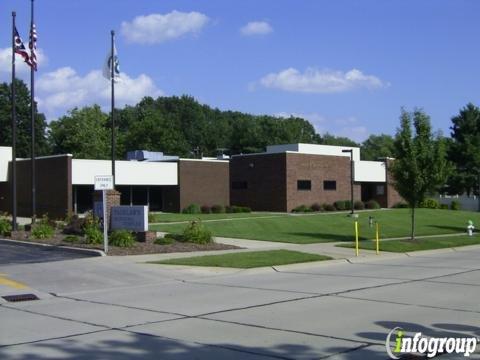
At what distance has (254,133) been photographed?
366 feet

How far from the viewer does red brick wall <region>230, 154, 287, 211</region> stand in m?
51.2

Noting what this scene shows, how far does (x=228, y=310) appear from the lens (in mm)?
10906

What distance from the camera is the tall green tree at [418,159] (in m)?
25.7

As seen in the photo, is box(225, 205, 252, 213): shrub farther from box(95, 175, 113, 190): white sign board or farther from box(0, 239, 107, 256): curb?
box(95, 175, 113, 190): white sign board

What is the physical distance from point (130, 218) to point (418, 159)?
37.2 feet

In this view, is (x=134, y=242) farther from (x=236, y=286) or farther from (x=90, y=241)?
(x=236, y=286)

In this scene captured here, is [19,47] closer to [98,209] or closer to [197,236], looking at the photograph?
[98,209]

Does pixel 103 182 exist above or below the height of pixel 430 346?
above

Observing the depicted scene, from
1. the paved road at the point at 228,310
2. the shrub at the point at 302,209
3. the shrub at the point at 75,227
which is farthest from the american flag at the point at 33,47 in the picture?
the shrub at the point at 302,209

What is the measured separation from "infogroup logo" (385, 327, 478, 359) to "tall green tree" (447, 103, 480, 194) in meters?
67.0

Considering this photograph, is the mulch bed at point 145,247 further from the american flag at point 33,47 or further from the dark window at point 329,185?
the dark window at point 329,185

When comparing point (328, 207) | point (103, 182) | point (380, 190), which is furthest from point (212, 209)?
point (103, 182)

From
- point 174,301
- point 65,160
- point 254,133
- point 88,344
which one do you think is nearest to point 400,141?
point 174,301

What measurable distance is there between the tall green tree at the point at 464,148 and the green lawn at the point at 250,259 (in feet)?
183
